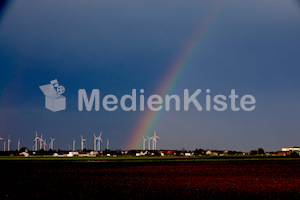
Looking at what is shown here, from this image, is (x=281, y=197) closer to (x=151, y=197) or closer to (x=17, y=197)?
(x=151, y=197)

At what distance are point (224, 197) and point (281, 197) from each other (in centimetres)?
338

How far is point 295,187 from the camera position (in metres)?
→ 29.6

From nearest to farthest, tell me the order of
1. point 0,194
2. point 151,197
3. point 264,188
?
point 151,197
point 0,194
point 264,188

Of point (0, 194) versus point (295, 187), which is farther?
point (295, 187)

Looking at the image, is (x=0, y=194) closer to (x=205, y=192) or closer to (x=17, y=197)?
(x=17, y=197)

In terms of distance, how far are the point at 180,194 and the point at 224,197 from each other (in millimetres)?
2838

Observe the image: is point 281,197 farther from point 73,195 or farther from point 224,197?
point 73,195

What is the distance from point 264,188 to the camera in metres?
29.3

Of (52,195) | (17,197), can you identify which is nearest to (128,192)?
(52,195)

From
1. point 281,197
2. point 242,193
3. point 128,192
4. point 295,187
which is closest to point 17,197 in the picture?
point 128,192

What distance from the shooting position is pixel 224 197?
24.2 meters

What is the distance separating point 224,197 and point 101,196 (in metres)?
7.31

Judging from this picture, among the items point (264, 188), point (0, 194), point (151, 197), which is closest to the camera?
point (151, 197)

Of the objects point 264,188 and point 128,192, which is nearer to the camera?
point 128,192
